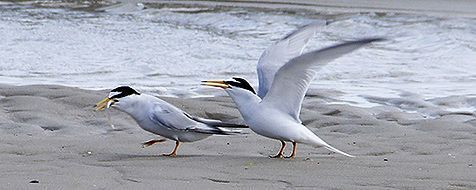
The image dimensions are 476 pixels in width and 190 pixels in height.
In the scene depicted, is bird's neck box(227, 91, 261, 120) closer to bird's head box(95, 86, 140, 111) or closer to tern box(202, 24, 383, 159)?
tern box(202, 24, 383, 159)

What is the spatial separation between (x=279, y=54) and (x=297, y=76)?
0.99 metres

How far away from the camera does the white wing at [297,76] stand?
6.30 m

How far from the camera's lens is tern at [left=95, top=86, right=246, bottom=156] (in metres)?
7.00

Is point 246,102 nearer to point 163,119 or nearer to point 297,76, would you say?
point 297,76

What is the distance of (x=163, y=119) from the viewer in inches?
276

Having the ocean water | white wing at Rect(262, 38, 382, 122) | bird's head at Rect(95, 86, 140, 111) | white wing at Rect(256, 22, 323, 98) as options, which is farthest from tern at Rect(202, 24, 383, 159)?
the ocean water

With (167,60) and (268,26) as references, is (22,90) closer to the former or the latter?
(167,60)

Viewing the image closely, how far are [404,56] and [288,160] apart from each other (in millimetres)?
7864

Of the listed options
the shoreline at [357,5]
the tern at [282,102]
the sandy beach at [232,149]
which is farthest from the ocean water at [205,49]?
the tern at [282,102]

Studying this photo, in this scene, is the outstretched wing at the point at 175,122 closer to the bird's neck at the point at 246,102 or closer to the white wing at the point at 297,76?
the bird's neck at the point at 246,102

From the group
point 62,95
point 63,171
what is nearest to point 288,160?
point 63,171

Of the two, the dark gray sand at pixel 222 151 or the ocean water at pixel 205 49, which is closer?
the dark gray sand at pixel 222 151

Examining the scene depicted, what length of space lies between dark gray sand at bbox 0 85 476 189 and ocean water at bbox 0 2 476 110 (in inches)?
42.3

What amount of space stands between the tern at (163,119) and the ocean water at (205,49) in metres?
3.28
